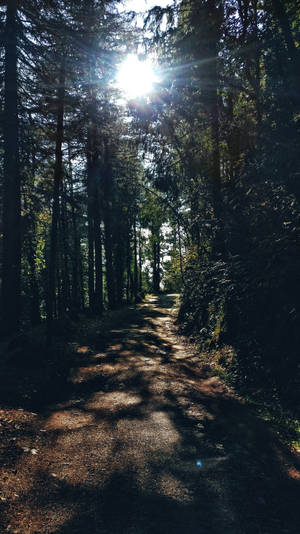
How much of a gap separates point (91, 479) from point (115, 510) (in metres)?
0.75

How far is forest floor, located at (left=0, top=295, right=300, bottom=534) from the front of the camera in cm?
366

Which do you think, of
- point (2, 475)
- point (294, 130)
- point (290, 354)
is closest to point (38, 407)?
point (2, 475)

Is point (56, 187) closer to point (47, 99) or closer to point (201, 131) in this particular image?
point (47, 99)

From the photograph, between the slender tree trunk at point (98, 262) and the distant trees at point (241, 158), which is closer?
the distant trees at point (241, 158)

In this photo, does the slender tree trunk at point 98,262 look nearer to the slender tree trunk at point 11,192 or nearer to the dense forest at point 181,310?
the dense forest at point 181,310

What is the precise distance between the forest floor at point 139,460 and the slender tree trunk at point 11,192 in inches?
191

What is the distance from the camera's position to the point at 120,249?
3350cm

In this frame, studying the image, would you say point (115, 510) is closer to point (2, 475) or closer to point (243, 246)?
point (2, 475)

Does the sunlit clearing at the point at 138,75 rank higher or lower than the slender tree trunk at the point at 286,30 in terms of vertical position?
higher

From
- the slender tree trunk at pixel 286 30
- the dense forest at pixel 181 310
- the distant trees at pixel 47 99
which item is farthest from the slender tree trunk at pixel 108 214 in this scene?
the slender tree trunk at pixel 286 30

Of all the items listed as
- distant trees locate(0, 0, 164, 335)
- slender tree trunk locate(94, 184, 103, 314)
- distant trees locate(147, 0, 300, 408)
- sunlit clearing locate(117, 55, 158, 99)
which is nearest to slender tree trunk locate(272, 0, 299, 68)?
distant trees locate(147, 0, 300, 408)

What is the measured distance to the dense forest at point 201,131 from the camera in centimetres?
809

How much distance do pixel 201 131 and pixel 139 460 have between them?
12561 millimetres

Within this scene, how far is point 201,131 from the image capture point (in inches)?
562
